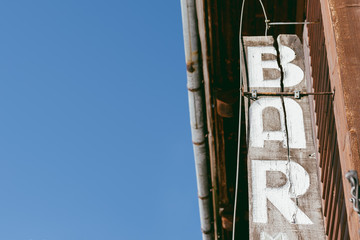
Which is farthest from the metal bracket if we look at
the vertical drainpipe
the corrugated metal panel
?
the vertical drainpipe

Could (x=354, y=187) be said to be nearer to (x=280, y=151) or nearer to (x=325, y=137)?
(x=280, y=151)

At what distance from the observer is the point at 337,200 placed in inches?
208

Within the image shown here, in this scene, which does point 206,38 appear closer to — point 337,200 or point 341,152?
point 337,200

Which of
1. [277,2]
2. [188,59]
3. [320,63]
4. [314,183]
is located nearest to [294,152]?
[314,183]

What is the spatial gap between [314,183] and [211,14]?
10.2ft

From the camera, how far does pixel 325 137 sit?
19.6 feet

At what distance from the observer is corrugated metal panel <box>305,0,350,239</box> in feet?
17.0

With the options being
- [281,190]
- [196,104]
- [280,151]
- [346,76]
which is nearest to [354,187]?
[346,76]

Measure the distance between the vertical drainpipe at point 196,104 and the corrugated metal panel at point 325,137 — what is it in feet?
4.88

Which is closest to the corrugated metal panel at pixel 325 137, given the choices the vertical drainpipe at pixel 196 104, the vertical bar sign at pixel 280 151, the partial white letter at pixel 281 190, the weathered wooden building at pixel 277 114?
the weathered wooden building at pixel 277 114

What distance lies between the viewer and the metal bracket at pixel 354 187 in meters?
3.77

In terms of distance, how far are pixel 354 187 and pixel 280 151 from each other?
1.47 metres

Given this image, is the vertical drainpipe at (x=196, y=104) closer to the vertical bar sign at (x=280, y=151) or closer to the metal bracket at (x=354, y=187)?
the vertical bar sign at (x=280, y=151)

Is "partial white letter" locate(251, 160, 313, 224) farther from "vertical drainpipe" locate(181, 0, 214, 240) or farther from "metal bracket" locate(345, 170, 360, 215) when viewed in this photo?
"vertical drainpipe" locate(181, 0, 214, 240)
